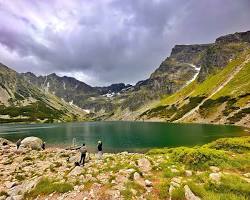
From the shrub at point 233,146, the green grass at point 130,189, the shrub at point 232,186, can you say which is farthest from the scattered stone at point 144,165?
the shrub at point 233,146

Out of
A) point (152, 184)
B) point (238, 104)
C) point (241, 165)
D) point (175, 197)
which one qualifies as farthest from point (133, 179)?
point (238, 104)

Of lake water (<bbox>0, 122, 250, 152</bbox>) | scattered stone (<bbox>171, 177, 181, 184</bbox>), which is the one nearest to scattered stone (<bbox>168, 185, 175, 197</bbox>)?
scattered stone (<bbox>171, 177, 181, 184</bbox>)

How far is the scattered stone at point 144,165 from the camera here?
25922mm

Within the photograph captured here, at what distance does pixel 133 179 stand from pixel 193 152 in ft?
26.5

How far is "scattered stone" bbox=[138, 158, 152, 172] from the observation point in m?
25.9

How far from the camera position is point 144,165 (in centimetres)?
2728

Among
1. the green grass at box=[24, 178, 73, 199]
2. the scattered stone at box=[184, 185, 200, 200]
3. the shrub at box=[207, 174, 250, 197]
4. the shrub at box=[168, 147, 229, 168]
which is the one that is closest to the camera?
the scattered stone at box=[184, 185, 200, 200]

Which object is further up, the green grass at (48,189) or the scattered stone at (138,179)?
the scattered stone at (138,179)

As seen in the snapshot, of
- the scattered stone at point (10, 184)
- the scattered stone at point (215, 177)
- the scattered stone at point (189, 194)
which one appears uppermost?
the scattered stone at point (215, 177)

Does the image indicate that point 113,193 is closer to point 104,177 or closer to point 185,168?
point 104,177

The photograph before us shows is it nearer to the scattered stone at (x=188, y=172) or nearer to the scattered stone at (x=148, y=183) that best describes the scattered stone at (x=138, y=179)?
the scattered stone at (x=148, y=183)

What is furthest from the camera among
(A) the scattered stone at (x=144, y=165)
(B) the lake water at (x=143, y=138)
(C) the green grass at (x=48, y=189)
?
(B) the lake water at (x=143, y=138)

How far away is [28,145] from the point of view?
63469mm

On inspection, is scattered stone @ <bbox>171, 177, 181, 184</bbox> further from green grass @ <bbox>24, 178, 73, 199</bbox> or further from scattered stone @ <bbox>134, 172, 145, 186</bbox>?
green grass @ <bbox>24, 178, 73, 199</bbox>
